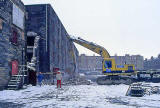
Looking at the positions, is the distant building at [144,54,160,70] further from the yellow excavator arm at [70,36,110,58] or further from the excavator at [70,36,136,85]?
the yellow excavator arm at [70,36,110,58]

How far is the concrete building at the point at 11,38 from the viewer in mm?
14250

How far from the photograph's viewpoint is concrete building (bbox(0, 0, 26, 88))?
46.8 feet

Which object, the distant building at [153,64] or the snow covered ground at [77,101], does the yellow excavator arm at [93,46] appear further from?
the distant building at [153,64]

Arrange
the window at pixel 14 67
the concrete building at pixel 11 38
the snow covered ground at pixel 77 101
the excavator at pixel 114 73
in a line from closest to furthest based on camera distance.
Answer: the snow covered ground at pixel 77 101
the concrete building at pixel 11 38
the window at pixel 14 67
the excavator at pixel 114 73

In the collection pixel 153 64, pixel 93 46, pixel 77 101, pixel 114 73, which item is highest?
pixel 93 46

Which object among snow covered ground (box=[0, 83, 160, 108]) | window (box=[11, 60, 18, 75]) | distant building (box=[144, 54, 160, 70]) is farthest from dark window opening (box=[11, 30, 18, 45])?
distant building (box=[144, 54, 160, 70])

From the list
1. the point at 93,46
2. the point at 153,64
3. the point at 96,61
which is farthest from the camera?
the point at 96,61

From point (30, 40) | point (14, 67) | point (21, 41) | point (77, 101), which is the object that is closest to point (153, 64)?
point (30, 40)

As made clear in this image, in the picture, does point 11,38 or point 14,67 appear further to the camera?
point 14,67

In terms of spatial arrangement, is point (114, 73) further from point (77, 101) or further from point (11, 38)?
point (77, 101)

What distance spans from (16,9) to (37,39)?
200 inches

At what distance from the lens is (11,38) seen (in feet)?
51.8

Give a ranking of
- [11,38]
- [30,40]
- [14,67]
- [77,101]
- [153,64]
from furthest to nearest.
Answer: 1. [153,64]
2. [30,40]
3. [14,67]
4. [11,38]
5. [77,101]

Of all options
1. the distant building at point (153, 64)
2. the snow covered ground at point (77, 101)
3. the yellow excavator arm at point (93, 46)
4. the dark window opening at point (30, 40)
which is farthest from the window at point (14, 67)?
the distant building at point (153, 64)
